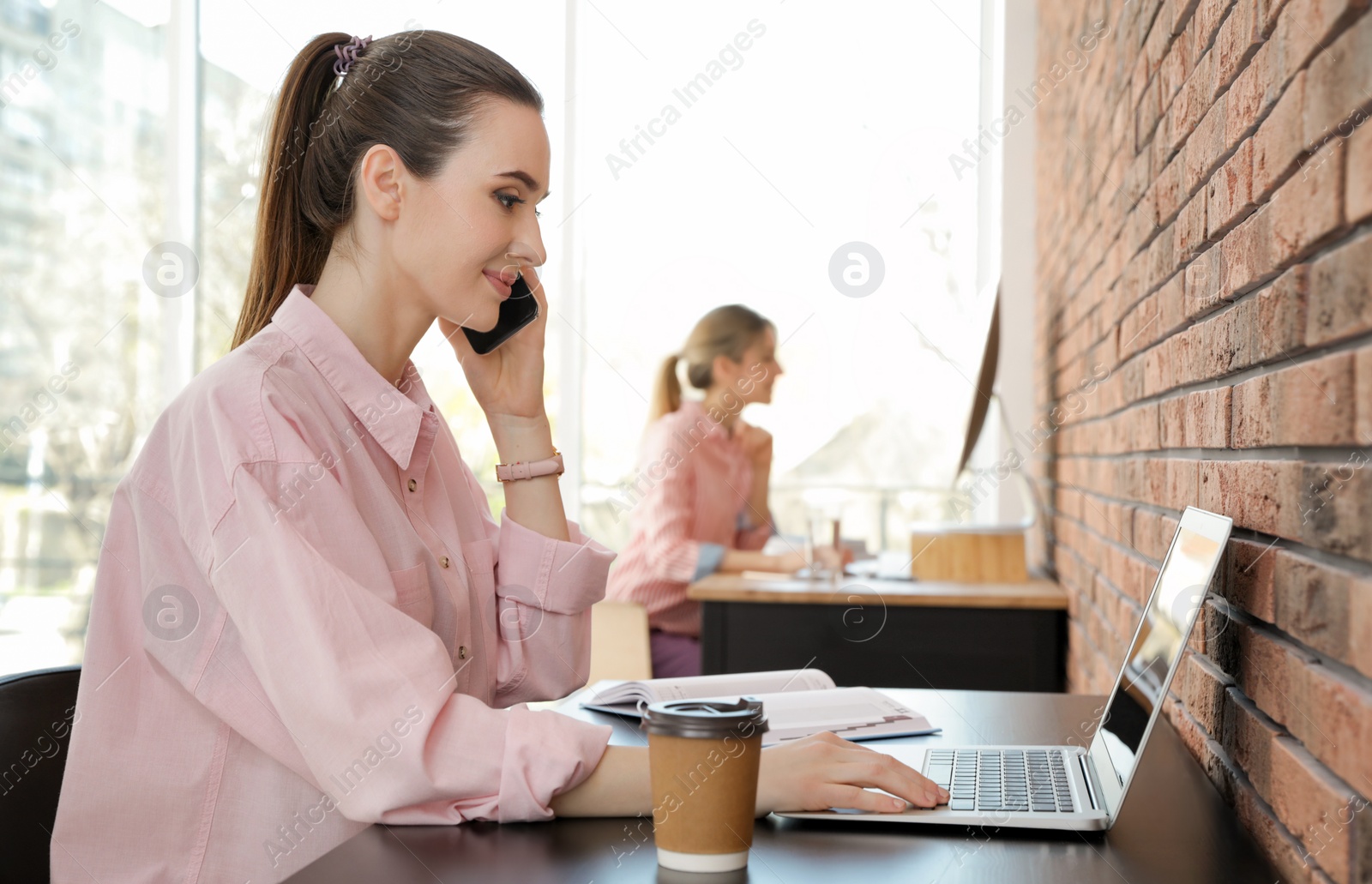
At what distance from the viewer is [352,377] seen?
1165 mm

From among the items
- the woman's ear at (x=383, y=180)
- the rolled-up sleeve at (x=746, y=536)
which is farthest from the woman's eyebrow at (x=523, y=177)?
the rolled-up sleeve at (x=746, y=536)

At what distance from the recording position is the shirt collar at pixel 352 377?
116cm

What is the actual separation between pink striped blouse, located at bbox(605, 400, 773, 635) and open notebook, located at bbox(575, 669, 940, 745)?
1.32 meters

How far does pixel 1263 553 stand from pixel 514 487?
89 centimetres

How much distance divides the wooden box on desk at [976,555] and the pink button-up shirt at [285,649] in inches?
68.8

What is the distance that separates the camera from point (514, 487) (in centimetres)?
143

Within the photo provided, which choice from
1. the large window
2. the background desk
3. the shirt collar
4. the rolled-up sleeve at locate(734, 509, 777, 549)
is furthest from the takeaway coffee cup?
the large window

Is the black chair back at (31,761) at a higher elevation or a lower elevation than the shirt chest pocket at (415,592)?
lower

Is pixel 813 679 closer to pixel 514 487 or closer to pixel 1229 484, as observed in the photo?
pixel 514 487

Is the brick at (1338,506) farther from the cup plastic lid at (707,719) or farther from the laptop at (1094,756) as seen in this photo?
the cup plastic lid at (707,719)

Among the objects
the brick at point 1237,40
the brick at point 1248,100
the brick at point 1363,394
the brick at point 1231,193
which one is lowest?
the brick at point 1363,394

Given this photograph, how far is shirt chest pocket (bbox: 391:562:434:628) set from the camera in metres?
1.13

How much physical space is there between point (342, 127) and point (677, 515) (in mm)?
1801

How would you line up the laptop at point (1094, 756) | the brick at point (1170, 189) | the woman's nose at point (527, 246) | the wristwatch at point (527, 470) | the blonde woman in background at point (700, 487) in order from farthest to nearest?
the blonde woman in background at point (700, 487)
the wristwatch at point (527, 470)
the woman's nose at point (527, 246)
the brick at point (1170, 189)
the laptop at point (1094, 756)
